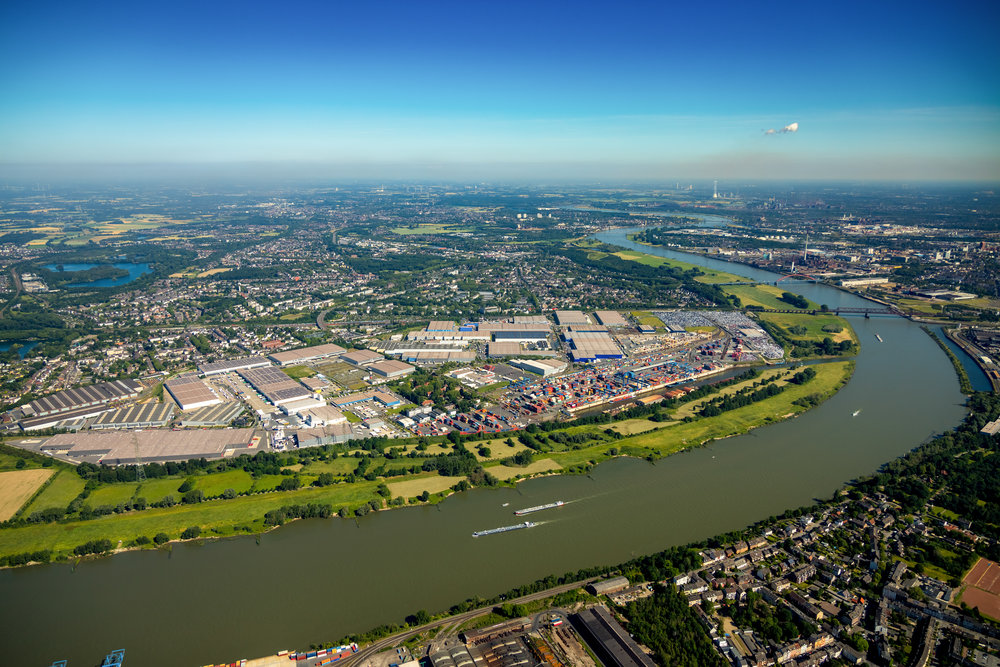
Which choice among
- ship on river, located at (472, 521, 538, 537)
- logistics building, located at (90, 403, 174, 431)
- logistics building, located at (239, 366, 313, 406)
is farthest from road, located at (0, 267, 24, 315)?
ship on river, located at (472, 521, 538, 537)

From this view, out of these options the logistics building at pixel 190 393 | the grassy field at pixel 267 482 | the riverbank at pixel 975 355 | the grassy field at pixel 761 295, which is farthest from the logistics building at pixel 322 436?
the grassy field at pixel 761 295

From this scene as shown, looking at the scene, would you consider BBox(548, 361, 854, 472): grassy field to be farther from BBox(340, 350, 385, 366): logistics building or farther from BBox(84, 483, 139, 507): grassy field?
BBox(84, 483, 139, 507): grassy field

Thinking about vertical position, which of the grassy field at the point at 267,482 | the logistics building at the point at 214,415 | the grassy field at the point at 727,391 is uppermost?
the grassy field at the point at 727,391

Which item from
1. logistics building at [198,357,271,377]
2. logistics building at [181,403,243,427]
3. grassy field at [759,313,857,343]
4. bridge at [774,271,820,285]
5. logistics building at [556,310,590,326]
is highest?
bridge at [774,271,820,285]

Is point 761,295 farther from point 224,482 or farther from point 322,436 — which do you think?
point 224,482

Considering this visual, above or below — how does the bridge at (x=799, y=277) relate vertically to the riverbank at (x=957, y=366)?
above

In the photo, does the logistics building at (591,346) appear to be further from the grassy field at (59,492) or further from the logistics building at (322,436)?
the grassy field at (59,492)

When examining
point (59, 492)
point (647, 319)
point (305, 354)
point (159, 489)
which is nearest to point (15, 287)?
point (305, 354)
